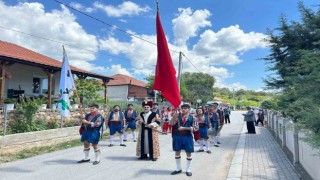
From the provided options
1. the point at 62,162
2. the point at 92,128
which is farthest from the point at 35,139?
the point at 92,128

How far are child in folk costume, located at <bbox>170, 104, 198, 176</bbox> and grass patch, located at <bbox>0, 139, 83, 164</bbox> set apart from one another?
537 centimetres

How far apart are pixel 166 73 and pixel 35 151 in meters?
6.68

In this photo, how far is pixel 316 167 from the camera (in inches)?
229

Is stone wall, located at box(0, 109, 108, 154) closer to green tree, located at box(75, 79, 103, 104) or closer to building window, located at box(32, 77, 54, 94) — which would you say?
green tree, located at box(75, 79, 103, 104)

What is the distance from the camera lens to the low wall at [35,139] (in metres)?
10.1

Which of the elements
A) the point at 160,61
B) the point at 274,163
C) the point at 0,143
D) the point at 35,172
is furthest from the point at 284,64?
the point at 0,143

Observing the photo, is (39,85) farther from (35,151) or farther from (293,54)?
(293,54)

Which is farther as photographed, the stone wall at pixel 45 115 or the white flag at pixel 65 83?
the stone wall at pixel 45 115

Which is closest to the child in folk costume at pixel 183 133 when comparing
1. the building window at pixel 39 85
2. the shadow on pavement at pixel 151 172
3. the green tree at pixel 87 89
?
the shadow on pavement at pixel 151 172

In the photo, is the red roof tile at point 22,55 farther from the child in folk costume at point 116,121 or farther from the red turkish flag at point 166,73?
the red turkish flag at point 166,73

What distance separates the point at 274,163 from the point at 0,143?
28.7ft

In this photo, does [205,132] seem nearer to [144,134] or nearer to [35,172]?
[144,134]

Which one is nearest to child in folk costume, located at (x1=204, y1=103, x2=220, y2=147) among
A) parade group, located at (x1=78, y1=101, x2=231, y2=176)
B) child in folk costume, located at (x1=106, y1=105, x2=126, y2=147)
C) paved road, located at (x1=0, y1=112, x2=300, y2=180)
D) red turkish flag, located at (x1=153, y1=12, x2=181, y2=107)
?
parade group, located at (x1=78, y1=101, x2=231, y2=176)

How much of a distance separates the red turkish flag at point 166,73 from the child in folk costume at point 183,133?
80cm
